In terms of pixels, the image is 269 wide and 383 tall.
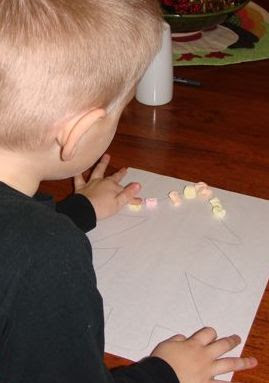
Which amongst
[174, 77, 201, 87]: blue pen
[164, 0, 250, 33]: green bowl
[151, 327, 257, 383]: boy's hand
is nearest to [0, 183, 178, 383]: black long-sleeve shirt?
[151, 327, 257, 383]: boy's hand

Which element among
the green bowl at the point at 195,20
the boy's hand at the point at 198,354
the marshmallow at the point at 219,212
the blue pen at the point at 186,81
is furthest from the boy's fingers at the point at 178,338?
the green bowl at the point at 195,20

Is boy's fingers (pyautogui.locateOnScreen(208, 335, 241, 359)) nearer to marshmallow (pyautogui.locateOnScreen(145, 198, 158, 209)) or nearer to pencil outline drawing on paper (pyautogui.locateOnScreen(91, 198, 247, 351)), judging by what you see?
pencil outline drawing on paper (pyautogui.locateOnScreen(91, 198, 247, 351))

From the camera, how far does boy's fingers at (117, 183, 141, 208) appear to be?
0.85 meters

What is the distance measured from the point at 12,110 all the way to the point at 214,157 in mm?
489

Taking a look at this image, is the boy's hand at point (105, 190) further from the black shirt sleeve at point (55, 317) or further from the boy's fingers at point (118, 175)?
→ the black shirt sleeve at point (55, 317)

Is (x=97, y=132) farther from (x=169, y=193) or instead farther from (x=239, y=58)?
(x=239, y=58)

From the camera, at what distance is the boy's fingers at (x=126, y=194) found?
0.85 metres

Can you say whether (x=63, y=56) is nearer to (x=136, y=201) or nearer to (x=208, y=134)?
(x=136, y=201)

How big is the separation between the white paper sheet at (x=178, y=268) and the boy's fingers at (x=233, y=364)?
0.02 m

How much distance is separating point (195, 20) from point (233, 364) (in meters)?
0.77

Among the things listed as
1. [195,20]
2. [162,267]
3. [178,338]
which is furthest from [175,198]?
[195,20]

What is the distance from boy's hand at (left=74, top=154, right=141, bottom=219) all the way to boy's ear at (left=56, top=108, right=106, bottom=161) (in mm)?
301

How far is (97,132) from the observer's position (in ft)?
1.91

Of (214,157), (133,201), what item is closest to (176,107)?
(214,157)
